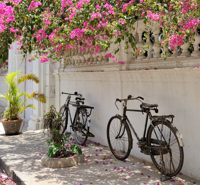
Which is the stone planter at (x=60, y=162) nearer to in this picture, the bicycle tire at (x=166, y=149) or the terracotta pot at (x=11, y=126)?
the bicycle tire at (x=166, y=149)

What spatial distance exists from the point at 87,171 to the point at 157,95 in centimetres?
178

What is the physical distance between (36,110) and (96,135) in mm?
3052

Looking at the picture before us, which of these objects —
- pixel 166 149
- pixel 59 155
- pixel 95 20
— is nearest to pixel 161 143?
pixel 166 149

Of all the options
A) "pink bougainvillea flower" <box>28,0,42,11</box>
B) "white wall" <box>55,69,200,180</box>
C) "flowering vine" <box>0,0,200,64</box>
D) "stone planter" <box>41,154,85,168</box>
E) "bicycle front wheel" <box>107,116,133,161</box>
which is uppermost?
"pink bougainvillea flower" <box>28,0,42,11</box>

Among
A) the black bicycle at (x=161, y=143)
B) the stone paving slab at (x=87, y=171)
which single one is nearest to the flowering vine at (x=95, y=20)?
the black bicycle at (x=161, y=143)

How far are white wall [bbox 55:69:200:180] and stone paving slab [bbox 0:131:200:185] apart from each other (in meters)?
0.44

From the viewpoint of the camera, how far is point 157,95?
5109 mm

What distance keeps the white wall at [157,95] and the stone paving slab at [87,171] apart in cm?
44

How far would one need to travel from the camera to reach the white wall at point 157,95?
4.39 m

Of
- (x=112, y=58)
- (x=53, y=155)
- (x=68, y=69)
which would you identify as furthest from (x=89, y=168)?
(x=68, y=69)

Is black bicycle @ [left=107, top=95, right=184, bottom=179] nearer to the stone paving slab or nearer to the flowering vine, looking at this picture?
the stone paving slab

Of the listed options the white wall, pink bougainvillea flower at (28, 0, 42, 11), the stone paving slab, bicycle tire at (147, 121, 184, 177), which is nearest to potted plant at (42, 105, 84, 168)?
the stone paving slab

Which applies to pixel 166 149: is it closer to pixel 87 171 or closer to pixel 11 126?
pixel 87 171

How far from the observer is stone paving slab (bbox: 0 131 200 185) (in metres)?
4.47
